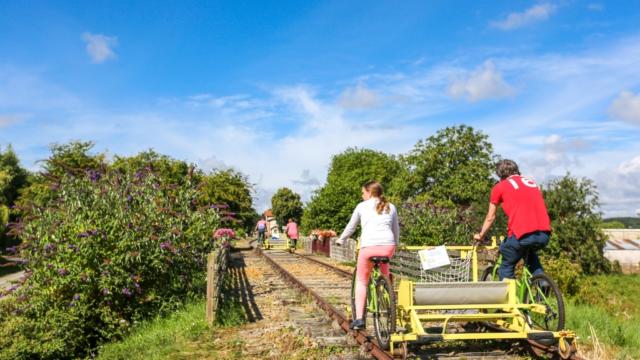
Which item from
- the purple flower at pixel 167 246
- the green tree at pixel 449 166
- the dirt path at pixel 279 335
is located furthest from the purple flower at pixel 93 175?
the green tree at pixel 449 166

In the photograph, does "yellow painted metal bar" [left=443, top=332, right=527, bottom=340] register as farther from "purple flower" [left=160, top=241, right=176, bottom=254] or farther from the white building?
the white building

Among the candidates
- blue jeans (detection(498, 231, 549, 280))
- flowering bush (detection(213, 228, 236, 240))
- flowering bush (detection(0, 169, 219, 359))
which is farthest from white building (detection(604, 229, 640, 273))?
blue jeans (detection(498, 231, 549, 280))

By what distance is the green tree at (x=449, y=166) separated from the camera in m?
52.3

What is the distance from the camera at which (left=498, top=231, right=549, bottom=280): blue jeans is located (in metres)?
5.58

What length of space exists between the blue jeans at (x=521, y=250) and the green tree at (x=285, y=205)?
4293 inches

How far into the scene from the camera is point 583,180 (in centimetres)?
2205

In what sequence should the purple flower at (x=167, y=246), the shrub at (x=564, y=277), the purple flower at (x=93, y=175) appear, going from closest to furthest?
the purple flower at (x=167, y=246) → the purple flower at (x=93, y=175) → the shrub at (x=564, y=277)

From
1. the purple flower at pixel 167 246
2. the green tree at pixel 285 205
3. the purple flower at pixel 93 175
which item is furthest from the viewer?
the green tree at pixel 285 205

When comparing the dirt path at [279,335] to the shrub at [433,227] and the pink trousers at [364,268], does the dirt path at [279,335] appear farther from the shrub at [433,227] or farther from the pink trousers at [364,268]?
the shrub at [433,227]

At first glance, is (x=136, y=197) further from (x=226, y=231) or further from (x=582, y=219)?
(x=582, y=219)

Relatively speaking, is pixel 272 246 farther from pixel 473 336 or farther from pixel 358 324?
pixel 473 336

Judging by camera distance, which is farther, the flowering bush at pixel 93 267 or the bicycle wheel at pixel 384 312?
the flowering bush at pixel 93 267

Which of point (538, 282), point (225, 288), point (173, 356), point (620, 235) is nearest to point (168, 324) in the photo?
point (173, 356)

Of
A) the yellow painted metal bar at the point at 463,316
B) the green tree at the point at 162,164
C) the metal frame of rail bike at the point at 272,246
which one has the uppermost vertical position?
the green tree at the point at 162,164
